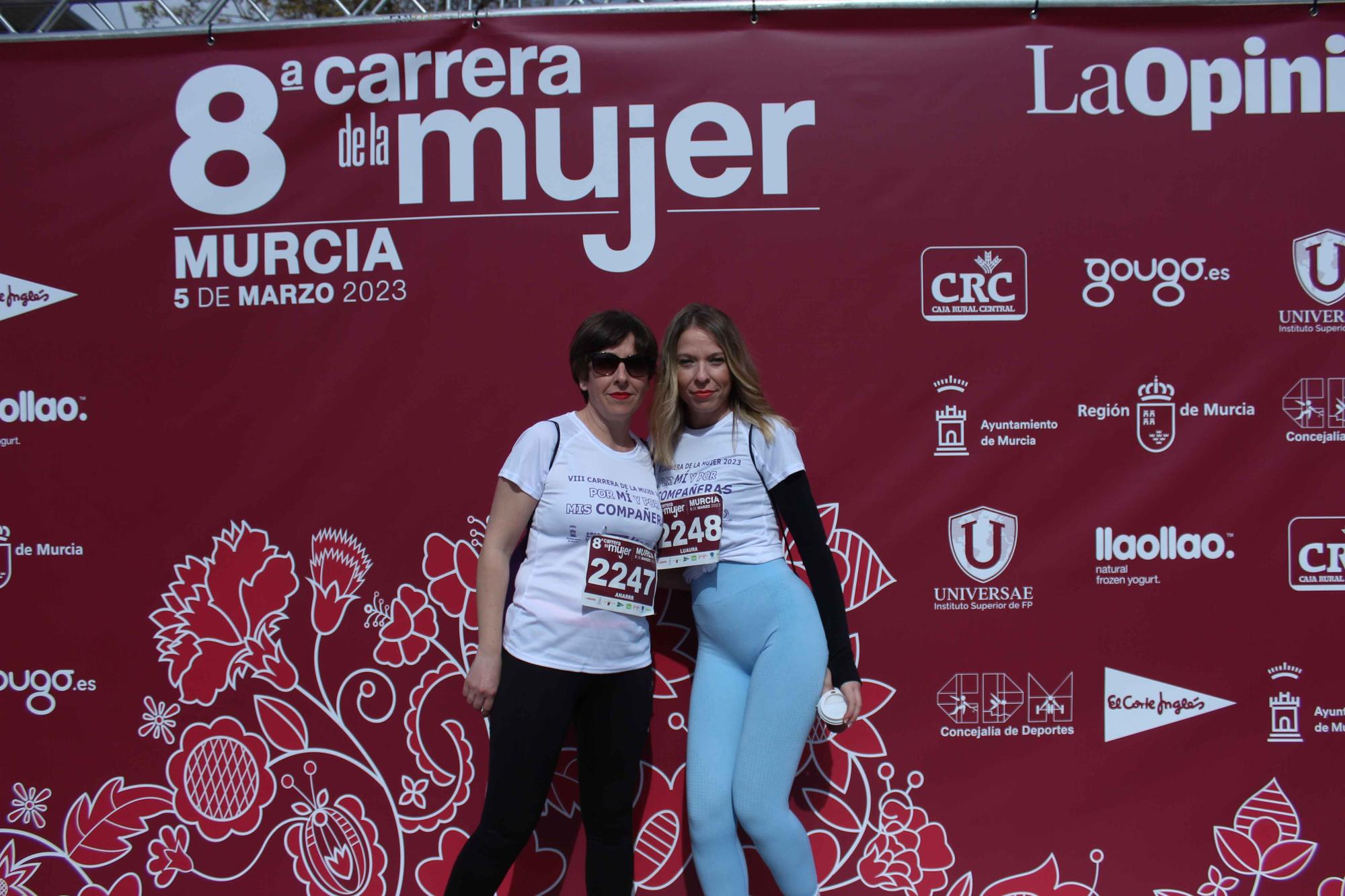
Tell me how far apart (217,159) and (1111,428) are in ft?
9.91

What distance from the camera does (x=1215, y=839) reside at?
9.80ft

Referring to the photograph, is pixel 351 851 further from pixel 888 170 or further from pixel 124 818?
pixel 888 170

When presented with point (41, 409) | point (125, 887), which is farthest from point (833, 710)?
point (41, 409)

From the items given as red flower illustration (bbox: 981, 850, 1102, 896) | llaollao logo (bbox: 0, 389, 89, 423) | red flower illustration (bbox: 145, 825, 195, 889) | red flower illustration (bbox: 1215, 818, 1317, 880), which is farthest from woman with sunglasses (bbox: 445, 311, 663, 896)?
red flower illustration (bbox: 1215, 818, 1317, 880)

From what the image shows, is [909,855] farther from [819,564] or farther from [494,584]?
[494,584]

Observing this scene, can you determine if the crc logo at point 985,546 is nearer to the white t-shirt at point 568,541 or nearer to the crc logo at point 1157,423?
the crc logo at point 1157,423

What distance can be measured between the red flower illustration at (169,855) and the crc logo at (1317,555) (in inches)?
143

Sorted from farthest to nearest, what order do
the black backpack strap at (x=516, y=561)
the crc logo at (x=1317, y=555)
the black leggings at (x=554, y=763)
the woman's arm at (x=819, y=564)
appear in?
the crc logo at (x=1317, y=555), the black backpack strap at (x=516, y=561), the woman's arm at (x=819, y=564), the black leggings at (x=554, y=763)

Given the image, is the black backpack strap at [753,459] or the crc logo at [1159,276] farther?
the crc logo at [1159,276]

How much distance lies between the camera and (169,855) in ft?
9.95

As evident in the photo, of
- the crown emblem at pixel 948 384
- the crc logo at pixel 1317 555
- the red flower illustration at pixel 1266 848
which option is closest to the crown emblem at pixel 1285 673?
the crc logo at pixel 1317 555

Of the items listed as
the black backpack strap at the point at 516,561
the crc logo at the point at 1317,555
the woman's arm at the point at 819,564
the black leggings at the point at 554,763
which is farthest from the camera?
the crc logo at the point at 1317,555

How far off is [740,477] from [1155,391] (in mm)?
1458

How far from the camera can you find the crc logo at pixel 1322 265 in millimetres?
3006
